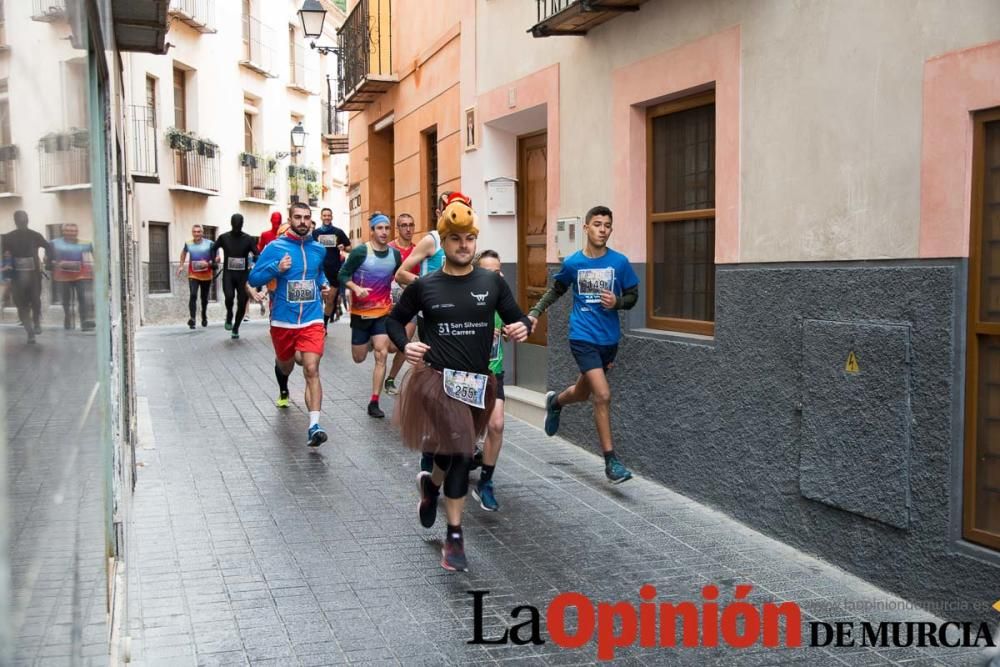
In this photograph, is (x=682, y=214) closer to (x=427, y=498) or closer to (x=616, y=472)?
(x=616, y=472)

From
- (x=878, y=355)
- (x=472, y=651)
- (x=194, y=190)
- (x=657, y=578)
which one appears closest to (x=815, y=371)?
(x=878, y=355)

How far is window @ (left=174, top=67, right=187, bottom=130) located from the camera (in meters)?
27.1

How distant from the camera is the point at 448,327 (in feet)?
19.3

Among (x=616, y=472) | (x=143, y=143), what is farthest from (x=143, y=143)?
(x=616, y=472)

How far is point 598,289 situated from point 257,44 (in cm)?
2595

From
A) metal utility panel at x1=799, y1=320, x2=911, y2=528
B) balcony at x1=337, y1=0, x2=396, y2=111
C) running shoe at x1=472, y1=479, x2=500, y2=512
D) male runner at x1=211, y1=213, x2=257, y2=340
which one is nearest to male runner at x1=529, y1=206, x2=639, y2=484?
running shoe at x1=472, y1=479, x2=500, y2=512

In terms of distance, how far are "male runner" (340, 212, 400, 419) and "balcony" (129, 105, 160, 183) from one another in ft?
48.9

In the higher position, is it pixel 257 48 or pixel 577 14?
pixel 257 48

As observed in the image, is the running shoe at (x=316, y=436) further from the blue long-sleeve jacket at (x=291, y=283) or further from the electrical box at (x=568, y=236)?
the electrical box at (x=568, y=236)

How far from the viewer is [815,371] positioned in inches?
228

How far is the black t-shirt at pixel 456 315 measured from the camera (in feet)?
19.2

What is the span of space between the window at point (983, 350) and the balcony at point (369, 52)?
12440 mm

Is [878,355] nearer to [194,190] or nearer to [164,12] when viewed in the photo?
[164,12]

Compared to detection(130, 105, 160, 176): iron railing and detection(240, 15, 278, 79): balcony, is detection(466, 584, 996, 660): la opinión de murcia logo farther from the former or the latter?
detection(240, 15, 278, 79): balcony
